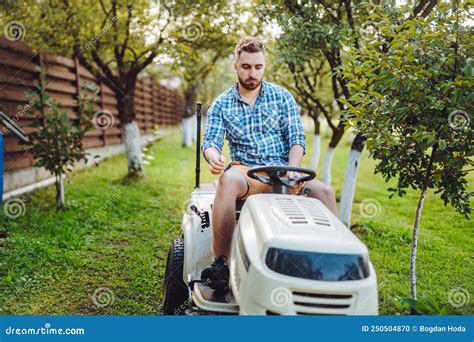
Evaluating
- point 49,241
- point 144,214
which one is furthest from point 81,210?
point 49,241

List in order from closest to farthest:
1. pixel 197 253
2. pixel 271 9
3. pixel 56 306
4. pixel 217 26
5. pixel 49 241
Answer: pixel 197 253, pixel 56 306, pixel 49 241, pixel 271 9, pixel 217 26

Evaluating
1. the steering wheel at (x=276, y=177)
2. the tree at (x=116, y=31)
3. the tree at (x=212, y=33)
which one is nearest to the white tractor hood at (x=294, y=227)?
the steering wheel at (x=276, y=177)

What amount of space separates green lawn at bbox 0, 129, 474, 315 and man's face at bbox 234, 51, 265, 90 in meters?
1.60

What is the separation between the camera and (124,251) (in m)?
4.40

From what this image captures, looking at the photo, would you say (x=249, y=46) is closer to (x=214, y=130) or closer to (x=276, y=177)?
(x=214, y=130)

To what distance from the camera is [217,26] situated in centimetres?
680

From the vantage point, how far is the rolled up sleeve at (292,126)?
2968mm

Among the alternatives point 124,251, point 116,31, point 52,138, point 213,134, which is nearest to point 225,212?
point 213,134

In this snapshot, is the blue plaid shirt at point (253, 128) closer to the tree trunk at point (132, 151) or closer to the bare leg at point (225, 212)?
the bare leg at point (225, 212)

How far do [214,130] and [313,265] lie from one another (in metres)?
1.27

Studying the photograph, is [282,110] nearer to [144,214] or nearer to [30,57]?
[144,214]

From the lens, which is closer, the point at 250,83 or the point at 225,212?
the point at 225,212

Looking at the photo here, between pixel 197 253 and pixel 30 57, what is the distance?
451cm

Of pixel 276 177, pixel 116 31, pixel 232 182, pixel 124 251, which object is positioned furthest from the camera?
pixel 116 31
